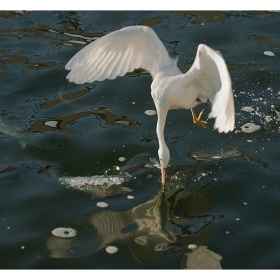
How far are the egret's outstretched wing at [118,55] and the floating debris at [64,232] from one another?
1459mm

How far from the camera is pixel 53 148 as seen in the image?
5645mm

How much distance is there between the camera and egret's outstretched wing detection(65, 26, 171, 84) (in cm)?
510

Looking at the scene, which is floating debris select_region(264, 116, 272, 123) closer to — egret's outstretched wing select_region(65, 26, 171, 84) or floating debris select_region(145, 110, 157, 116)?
floating debris select_region(145, 110, 157, 116)

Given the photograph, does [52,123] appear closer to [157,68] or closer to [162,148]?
[157,68]

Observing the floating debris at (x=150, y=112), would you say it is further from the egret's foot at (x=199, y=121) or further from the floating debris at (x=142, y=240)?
the floating debris at (x=142, y=240)

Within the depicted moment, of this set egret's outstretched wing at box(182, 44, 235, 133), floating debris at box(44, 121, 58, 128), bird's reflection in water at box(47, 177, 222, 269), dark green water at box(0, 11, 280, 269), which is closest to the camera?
egret's outstretched wing at box(182, 44, 235, 133)

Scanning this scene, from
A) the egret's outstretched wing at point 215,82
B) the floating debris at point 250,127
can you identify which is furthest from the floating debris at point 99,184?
the floating debris at point 250,127

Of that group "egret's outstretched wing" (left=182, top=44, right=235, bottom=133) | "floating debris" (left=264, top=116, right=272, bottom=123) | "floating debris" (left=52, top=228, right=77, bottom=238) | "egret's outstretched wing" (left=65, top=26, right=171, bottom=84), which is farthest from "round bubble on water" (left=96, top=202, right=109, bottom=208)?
"floating debris" (left=264, top=116, right=272, bottom=123)

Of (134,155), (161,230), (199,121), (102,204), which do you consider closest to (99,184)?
(102,204)

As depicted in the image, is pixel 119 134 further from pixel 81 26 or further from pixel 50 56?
pixel 81 26

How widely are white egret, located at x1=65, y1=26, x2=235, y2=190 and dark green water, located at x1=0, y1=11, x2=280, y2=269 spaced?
1.30 ft

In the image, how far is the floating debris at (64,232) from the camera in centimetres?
451

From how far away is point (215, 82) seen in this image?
4.59m

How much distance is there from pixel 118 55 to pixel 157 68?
423 mm
